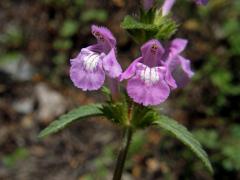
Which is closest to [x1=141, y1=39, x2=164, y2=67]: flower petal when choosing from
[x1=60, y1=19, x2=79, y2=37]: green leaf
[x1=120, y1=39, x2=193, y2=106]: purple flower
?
[x1=120, y1=39, x2=193, y2=106]: purple flower

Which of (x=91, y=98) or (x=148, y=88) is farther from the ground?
(x=148, y=88)

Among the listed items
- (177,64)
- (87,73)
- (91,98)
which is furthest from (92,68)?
(91,98)

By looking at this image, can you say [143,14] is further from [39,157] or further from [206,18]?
[206,18]

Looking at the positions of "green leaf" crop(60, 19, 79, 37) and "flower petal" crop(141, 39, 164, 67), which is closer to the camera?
"flower petal" crop(141, 39, 164, 67)

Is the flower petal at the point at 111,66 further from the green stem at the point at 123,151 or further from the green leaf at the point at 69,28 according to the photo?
the green leaf at the point at 69,28

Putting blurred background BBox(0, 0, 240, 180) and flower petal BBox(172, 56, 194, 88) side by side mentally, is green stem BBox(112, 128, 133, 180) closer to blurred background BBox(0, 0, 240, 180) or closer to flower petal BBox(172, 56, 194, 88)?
flower petal BBox(172, 56, 194, 88)

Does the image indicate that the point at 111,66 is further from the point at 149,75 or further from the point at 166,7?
the point at 166,7

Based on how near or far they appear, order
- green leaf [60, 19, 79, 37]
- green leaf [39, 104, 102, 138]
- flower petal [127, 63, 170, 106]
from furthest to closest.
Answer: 1. green leaf [60, 19, 79, 37]
2. green leaf [39, 104, 102, 138]
3. flower petal [127, 63, 170, 106]
